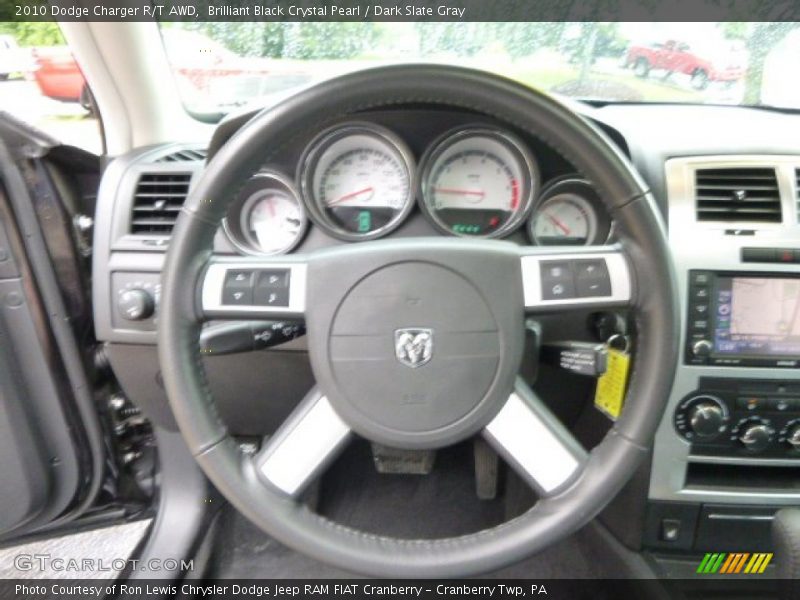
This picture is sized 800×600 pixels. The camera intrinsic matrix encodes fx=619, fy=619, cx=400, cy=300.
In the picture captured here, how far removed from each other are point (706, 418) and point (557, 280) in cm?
57

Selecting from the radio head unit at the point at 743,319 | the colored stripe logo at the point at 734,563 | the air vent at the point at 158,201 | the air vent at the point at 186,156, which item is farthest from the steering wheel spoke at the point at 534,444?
the air vent at the point at 186,156

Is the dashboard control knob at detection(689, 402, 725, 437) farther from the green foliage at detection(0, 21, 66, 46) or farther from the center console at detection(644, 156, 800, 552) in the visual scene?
the green foliage at detection(0, 21, 66, 46)

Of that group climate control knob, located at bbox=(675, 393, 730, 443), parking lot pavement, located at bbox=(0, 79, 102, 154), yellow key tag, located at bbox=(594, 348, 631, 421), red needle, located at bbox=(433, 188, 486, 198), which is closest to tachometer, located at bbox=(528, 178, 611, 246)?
red needle, located at bbox=(433, 188, 486, 198)

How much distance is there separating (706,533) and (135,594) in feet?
4.71

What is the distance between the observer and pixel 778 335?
4.10 feet

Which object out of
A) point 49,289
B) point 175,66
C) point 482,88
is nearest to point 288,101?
point 482,88

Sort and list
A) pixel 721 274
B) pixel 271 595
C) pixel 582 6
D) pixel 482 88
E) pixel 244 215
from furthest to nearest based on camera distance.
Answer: pixel 271 595, pixel 582 6, pixel 244 215, pixel 721 274, pixel 482 88

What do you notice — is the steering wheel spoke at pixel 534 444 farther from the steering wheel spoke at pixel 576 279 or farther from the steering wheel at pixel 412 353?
the steering wheel spoke at pixel 576 279

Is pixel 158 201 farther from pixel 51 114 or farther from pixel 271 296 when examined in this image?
pixel 271 296

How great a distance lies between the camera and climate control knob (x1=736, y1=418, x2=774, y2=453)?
1287 mm

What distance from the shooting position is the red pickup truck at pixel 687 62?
1.57 m

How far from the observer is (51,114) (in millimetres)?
1559

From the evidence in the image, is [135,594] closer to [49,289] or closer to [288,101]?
[49,289]

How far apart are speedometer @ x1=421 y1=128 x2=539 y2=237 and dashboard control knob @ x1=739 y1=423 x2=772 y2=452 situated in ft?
2.16
